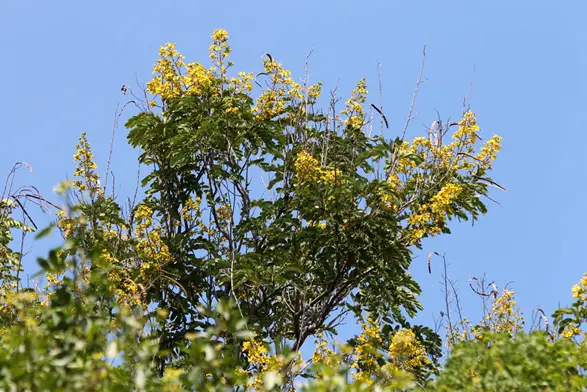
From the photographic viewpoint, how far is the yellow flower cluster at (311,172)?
22.9 ft

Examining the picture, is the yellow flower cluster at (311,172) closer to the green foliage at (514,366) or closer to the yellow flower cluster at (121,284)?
the yellow flower cluster at (121,284)

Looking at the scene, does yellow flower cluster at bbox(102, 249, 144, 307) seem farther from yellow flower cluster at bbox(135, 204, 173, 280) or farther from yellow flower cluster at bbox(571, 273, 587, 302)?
yellow flower cluster at bbox(571, 273, 587, 302)

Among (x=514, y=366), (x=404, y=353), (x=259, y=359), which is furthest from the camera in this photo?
(x=259, y=359)

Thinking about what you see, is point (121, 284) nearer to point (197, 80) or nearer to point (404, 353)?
point (197, 80)

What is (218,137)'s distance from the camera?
8047 mm

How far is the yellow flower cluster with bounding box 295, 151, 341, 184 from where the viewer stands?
6.99m

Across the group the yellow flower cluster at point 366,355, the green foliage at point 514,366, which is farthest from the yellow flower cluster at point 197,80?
the green foliage at point 514,366

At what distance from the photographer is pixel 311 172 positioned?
703 centimetres

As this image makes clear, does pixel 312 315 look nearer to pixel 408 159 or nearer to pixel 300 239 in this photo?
pixel 300 239

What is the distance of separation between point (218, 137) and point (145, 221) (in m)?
1.10

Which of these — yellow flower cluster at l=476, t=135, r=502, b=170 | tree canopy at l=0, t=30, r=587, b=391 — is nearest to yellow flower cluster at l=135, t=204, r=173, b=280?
tree canopy at l=0, t=30, r=587, b=391

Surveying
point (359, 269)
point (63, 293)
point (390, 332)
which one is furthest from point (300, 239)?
point (63, 293)

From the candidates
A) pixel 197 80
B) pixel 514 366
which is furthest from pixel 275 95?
pixel 514 366

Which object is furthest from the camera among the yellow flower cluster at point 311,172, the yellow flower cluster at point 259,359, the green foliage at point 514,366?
the yellow flower cluster at point 311,172
